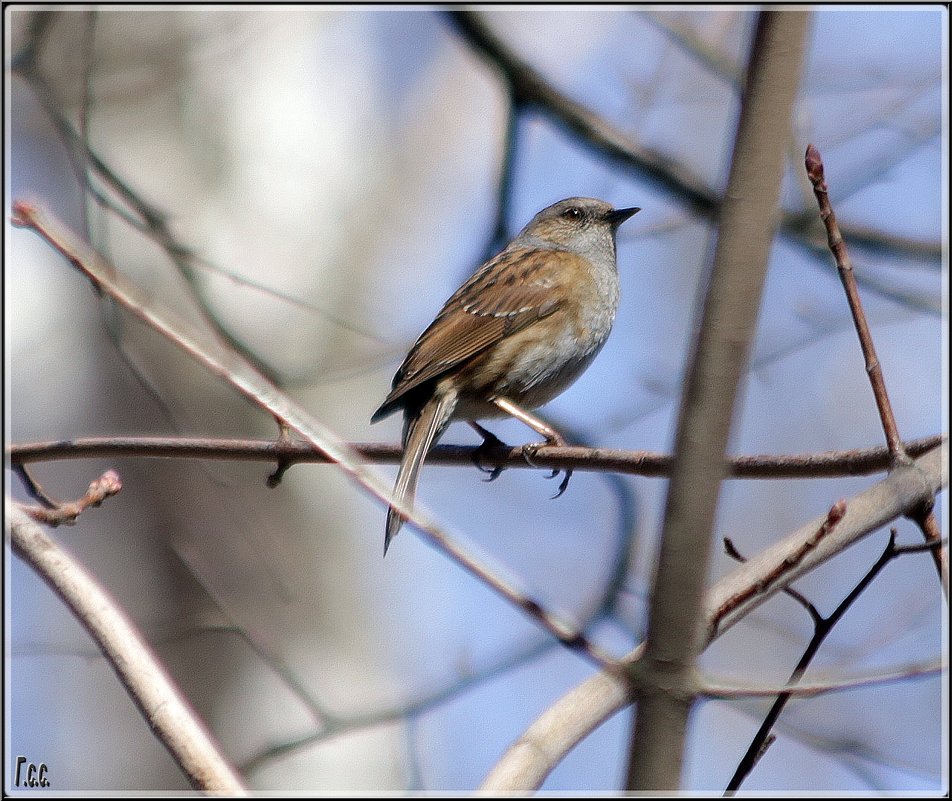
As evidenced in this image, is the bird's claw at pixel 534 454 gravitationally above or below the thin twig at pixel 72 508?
above

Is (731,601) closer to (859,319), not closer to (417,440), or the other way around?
(859,319)

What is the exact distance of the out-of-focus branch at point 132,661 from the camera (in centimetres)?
195

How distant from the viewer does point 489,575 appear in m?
1.40

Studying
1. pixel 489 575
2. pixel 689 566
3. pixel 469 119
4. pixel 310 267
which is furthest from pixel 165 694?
pixel 469 119

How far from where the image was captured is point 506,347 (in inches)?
184

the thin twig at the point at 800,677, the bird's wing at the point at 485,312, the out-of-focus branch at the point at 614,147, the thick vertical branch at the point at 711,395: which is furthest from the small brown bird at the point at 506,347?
the thick vertical branch at the point at 711,395

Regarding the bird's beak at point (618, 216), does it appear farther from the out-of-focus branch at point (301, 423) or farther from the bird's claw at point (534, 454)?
the out-of-focus branch at point (301, 423)

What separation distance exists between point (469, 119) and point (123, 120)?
2836 mm

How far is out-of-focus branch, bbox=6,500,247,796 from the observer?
6.39ft

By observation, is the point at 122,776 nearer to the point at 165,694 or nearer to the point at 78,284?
the point at 78,284

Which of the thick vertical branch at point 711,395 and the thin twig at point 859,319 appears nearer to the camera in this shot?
the thick vertical branch at point 711,395

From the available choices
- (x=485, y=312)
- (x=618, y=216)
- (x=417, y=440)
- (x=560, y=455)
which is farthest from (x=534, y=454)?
(x=618, y=216)

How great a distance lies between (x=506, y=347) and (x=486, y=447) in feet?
2.30

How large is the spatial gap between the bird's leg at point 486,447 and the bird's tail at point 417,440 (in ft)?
0.73
